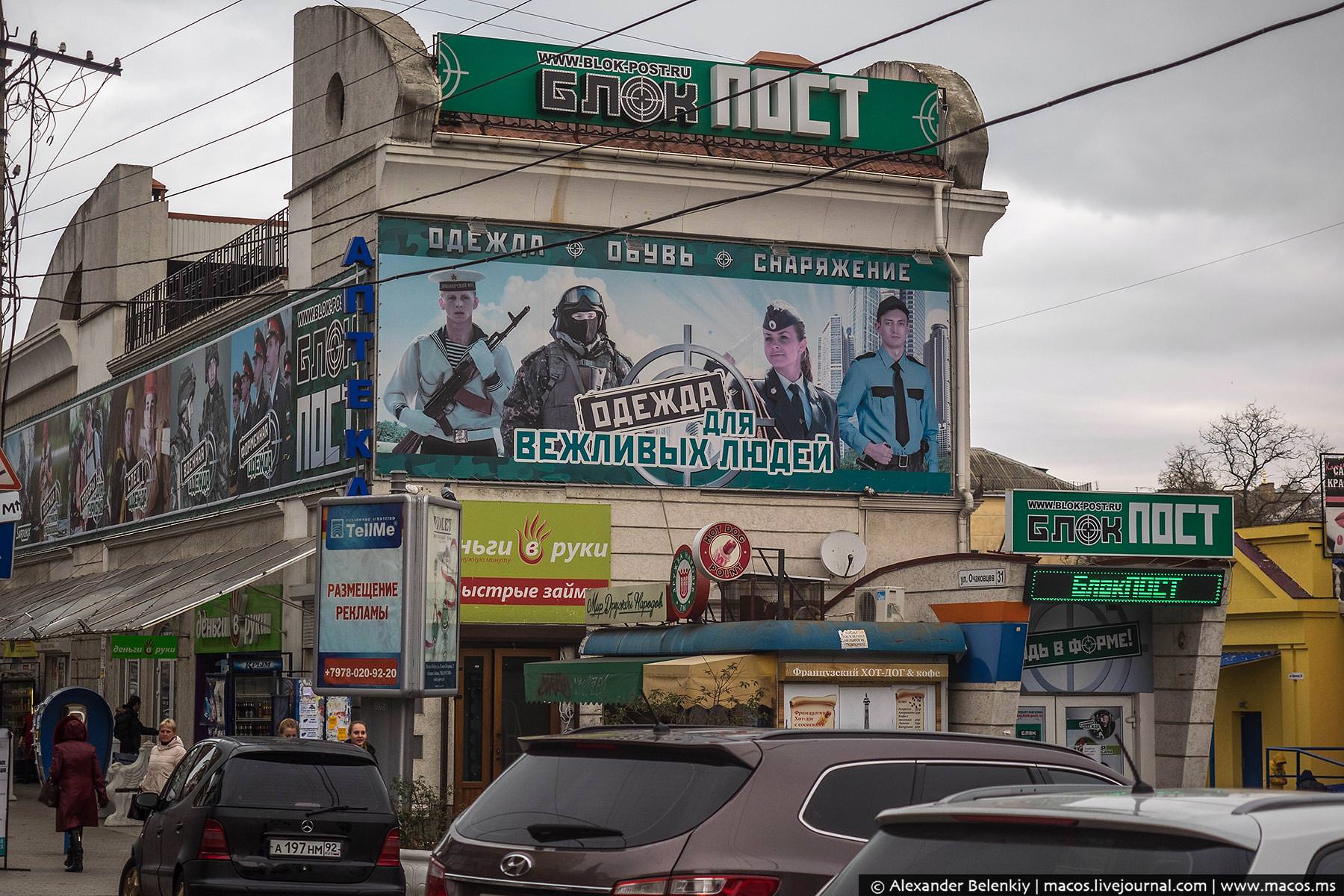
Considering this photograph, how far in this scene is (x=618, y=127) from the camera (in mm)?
27047

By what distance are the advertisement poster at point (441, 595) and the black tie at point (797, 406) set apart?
375 inches

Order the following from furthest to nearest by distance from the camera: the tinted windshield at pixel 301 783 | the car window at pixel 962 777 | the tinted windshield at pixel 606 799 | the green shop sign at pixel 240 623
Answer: the green shop sign at pixel 240 623, the tinted windshield at pixel 301 783, the car window at pixel 962 777, the tinted windshield at pixel 606 799

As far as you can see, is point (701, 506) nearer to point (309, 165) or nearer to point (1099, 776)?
point (309, 165)

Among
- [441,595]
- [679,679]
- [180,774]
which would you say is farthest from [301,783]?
[679,679]

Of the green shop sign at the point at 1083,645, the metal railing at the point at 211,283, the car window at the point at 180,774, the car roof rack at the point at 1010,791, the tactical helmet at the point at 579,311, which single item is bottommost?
the car window at the point at 180,774

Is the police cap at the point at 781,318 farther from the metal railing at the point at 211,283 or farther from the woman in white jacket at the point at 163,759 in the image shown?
the woman in white jacket at the point at 163,759

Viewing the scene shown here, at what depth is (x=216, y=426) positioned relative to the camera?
32.0m

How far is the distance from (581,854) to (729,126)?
2205cm

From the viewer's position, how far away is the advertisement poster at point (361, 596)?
62.0 ft

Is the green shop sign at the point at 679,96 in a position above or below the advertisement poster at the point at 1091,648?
above

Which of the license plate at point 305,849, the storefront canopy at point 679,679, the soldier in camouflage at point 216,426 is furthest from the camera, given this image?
the soldier in camouflage at point 216,426

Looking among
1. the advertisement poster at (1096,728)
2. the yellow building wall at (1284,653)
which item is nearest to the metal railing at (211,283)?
the advertisement poster at (1096,728)

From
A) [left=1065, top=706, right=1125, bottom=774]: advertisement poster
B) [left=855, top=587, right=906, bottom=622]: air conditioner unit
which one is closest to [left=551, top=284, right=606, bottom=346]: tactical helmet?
[left=855, top=587, right=906, bottom=622]: air conditioner unit

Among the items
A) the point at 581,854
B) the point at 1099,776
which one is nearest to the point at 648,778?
the point at 581,854
